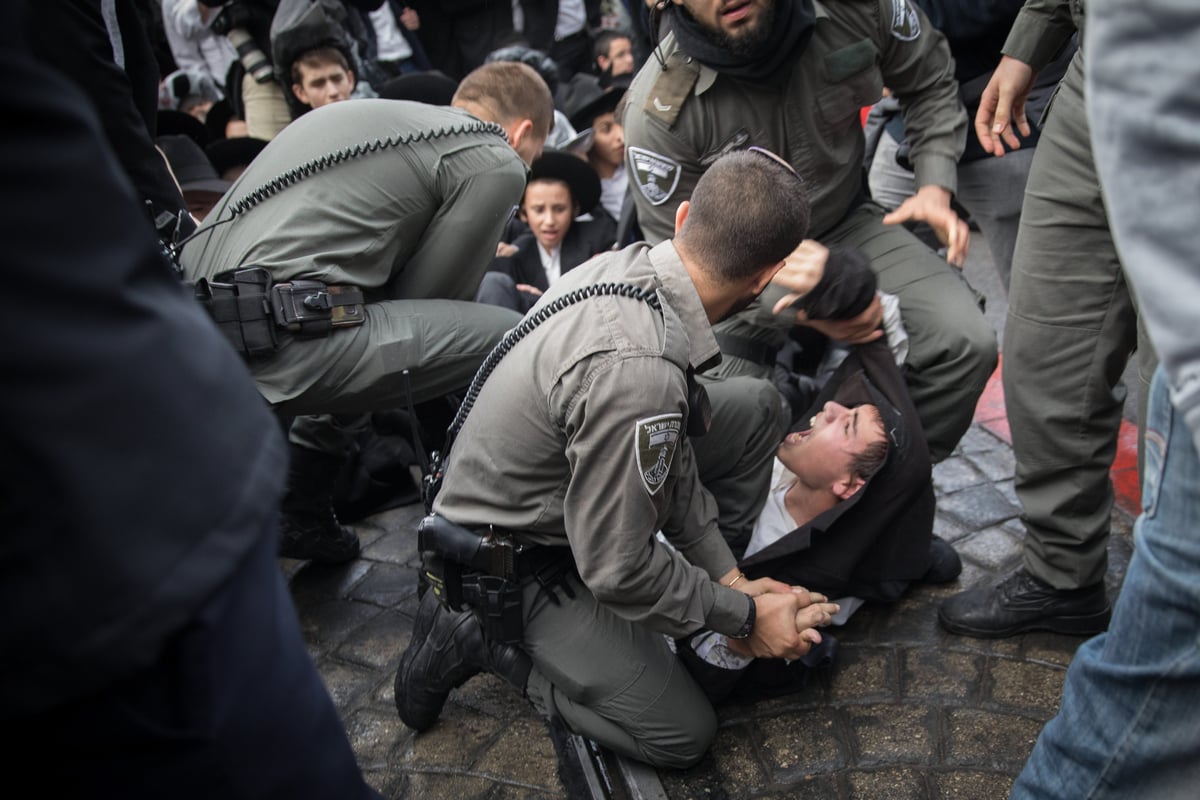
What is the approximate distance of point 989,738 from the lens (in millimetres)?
2068

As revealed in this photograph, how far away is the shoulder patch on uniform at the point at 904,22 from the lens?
2.97 metres

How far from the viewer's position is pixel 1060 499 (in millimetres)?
2277

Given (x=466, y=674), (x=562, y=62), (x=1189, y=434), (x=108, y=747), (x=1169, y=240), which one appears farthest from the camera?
(x=562, y=62)

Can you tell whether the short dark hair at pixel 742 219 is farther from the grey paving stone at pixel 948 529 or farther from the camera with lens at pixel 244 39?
the camera with lens at pixel 244 39

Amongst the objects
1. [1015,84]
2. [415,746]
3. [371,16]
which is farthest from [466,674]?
[371,16]

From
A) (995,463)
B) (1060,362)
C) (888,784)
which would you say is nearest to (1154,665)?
(888,784)

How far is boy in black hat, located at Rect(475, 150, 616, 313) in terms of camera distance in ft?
14.1

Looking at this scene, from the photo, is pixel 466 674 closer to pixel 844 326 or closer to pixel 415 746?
pixel 415 746

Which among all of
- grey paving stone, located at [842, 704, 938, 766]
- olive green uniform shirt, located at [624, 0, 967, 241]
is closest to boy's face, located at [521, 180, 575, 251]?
olive green uniform shirt, located at [624, 0, 967, 241]

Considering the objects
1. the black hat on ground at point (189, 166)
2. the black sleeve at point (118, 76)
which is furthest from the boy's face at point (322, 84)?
the black sleeve at point (118, 76)

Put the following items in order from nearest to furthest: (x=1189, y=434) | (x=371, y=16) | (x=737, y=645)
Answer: (x=1189, y=434), (x=737, y=645), (x=371, y=16)

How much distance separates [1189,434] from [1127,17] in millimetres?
527

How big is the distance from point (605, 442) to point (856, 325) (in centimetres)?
112

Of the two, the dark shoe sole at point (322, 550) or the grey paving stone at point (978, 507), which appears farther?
the dark shoe sole at point (322, 550)
